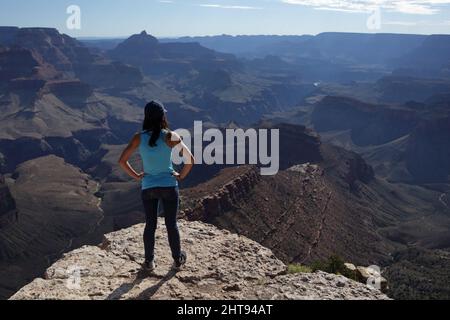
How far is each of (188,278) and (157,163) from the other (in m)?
2.99

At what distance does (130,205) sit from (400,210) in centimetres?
6539

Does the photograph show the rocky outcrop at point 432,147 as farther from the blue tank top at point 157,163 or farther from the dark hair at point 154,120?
the dark hair at point 154,120

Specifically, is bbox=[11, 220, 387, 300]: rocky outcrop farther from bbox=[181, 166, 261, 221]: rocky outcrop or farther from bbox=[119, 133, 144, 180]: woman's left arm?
bbox=[181, 166, 261, 221]: rocky outcrop

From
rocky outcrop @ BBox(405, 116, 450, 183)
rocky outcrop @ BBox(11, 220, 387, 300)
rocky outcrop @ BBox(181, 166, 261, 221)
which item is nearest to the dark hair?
rocky outcrop @ BBox(11, 220, 387, 300)

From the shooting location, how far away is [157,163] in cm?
1159

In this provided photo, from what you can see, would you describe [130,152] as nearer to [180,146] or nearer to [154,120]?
[154,120]

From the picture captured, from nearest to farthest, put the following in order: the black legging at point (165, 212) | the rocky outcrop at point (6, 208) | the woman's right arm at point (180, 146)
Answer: the woman's right arm at point (180, 146)
the black legging at point (165, 212)
the rocky outcrop at point (6, 208)

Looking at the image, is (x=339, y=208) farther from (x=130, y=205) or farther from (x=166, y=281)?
(x=166, y=281)

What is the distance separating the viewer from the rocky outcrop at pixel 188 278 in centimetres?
1138

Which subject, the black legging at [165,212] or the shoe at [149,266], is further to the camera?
the shoe at [149,266]

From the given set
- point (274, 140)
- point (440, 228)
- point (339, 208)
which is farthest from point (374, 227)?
point (274, 140)

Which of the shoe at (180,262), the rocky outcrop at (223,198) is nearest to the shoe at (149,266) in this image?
the shoe at (180,262)

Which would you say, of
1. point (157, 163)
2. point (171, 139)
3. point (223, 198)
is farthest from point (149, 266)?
point (223, 198)

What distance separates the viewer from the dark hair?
11289 mm
